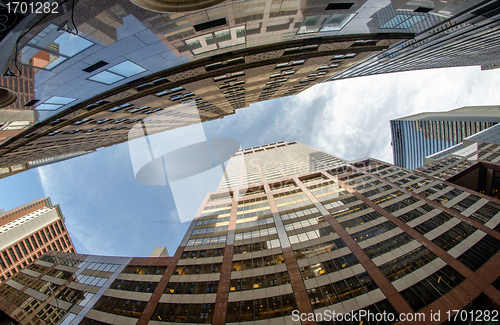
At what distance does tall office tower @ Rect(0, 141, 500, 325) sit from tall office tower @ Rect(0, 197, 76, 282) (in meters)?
73.7

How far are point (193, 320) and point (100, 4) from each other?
2663 cm

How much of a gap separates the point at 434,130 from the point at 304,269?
549ft

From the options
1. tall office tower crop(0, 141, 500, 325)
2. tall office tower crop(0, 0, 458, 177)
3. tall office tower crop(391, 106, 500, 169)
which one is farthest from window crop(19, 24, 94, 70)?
tall office tower crop(391, 106, 500, 169)

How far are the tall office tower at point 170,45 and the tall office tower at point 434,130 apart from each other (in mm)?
134372

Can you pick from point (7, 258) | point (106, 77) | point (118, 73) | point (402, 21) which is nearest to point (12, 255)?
point (7, 258)

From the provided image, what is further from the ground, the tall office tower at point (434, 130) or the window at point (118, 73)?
the window at point (118, 73)

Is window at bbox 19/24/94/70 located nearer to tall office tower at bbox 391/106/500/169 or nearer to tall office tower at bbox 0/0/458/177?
tall office tower at bbox 0/0/458/177

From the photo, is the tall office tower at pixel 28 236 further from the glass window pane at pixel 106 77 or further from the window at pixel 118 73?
the window at pixel 118 73

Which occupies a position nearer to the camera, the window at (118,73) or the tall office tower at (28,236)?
the window at (118,73)

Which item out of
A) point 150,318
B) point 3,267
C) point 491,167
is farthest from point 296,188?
point 3,267

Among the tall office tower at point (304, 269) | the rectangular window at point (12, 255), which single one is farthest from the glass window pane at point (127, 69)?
the rectangular window at point (12, 255)

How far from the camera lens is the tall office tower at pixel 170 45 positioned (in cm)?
777

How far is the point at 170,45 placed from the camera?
9930 millimetres

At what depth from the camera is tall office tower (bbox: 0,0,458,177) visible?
7770mm
